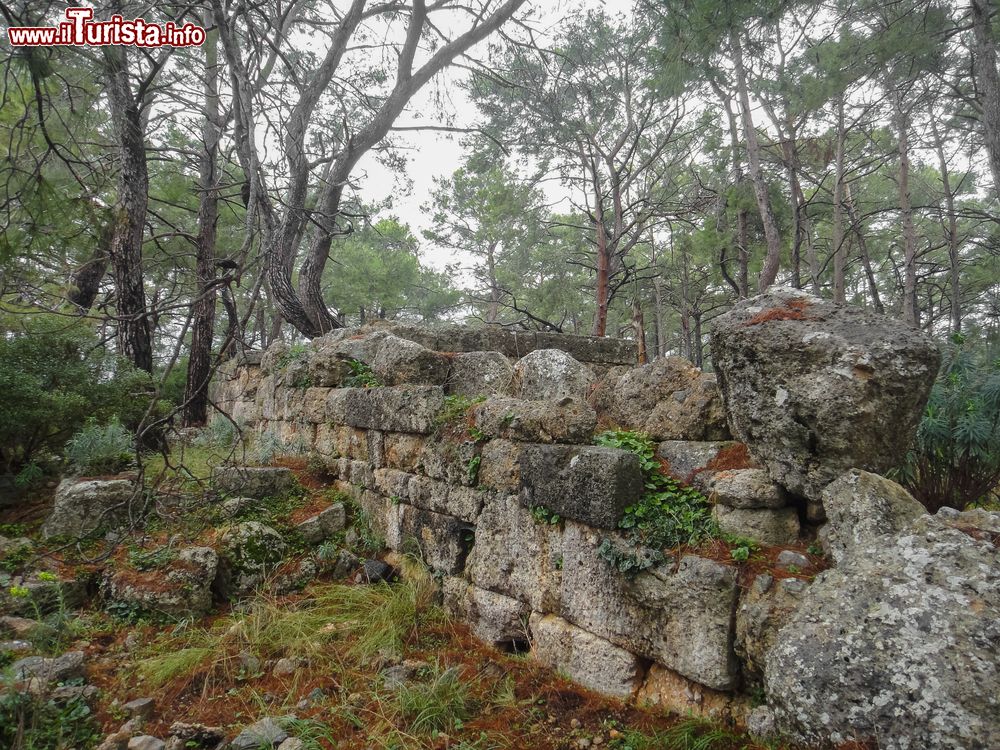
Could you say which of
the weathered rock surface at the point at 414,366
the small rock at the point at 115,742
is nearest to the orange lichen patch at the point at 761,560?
the small rock at the point at 115,742

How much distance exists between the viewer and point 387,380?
15.3 ft

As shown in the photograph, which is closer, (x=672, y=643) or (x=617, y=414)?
(x=672, y=643)

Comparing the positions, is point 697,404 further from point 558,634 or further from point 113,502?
point 113,502

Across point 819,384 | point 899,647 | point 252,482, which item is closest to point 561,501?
point 819,384

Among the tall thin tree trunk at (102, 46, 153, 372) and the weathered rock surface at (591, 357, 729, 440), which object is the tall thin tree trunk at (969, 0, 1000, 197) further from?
the tall thin tree trunk at (102, 46, 153, 372)

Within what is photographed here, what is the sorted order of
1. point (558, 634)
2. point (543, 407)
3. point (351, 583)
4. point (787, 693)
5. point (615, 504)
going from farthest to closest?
1. point (351, 583)
2. point (543, 407)
3. point (558, 634)
4. point (615, 504)
5. point (787, 693)

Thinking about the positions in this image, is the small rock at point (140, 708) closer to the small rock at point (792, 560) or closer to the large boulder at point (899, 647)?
the large boulder at point (899, 647)

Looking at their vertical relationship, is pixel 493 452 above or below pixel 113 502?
above

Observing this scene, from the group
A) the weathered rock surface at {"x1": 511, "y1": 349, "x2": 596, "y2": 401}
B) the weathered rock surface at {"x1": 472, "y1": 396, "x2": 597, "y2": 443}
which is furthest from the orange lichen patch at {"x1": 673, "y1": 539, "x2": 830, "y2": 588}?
the weathered rock surface at {"x1": 511, "y1": 349, "x2": 596, "y2": 401}

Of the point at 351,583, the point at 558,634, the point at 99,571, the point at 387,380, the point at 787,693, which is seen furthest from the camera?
the point at 387,380

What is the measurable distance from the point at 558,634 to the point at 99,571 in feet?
9.84

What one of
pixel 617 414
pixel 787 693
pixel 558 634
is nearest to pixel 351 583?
pixel 558 634

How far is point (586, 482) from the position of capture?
2.61m

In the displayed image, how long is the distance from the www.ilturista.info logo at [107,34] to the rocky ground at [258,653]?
2.79m
